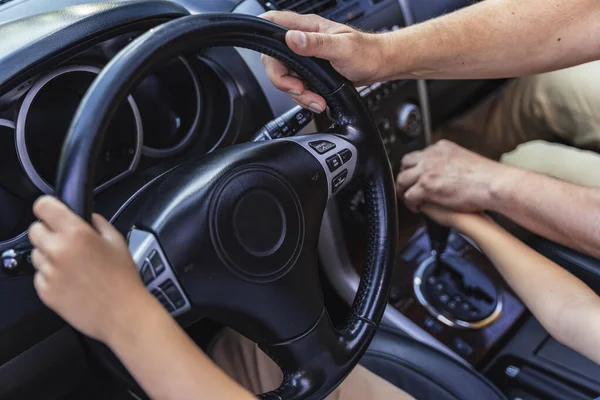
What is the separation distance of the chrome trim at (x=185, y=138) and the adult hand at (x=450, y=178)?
0.41m

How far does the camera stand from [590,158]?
3.89ft

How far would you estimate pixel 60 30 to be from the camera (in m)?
0.75

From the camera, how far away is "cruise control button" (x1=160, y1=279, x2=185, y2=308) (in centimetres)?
67

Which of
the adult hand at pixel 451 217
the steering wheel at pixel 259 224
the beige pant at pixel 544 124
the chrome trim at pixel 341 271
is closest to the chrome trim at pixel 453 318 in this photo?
the chrome trim at pixel 341 271

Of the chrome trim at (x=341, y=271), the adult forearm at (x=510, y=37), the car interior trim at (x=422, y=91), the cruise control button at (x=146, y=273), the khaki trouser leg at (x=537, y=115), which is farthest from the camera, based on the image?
the khaki trouser leg at (x=537, y=115)

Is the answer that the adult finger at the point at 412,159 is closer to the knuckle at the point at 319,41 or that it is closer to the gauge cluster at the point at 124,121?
the gauge cluster at the point at 124,121

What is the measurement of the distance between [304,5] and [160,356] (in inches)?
28.2

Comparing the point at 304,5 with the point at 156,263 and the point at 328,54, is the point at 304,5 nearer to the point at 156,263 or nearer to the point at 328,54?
the point at 328,54

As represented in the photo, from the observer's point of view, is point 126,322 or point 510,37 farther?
point 510,37

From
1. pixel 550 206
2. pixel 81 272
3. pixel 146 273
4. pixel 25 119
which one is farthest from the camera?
pixel 550 206

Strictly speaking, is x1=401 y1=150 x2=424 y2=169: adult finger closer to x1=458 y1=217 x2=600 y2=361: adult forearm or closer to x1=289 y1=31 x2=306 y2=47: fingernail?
x1=458 y1=217 x2=600 y2=361: adult forearm

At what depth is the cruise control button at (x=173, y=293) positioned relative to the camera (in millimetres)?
670

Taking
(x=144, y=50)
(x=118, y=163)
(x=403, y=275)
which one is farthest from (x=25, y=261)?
(x=403, y=275)

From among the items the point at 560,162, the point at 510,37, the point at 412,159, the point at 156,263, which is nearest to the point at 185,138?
the point at 156,263
